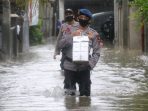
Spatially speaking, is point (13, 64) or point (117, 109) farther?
A: point (13, 64)

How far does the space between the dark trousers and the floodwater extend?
16 cm

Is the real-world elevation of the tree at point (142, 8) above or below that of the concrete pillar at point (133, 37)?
above

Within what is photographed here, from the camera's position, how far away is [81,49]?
10.6 meters

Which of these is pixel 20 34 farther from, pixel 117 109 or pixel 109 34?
pixel 117 109

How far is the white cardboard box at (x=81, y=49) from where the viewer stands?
34.8 feet

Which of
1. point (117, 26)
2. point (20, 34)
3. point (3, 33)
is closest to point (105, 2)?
point (117, 26)

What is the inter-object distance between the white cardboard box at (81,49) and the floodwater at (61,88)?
74 cm

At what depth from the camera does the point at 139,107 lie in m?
10.2

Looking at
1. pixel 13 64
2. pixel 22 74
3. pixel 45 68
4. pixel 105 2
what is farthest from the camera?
pixel 105 2

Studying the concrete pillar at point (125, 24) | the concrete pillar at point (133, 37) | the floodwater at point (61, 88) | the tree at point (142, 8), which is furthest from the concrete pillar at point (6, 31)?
the concrete pillar at point (125, 24)

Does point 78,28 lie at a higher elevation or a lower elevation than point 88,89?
Answer: higher

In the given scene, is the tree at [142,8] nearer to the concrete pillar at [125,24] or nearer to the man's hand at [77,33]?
the man's hand at [77,33]

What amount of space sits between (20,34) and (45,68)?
31.9 ft

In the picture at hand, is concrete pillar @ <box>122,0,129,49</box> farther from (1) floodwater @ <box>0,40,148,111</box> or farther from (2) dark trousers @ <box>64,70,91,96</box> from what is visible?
(2) dark trousers @ <box>64,70,91,96</box>
